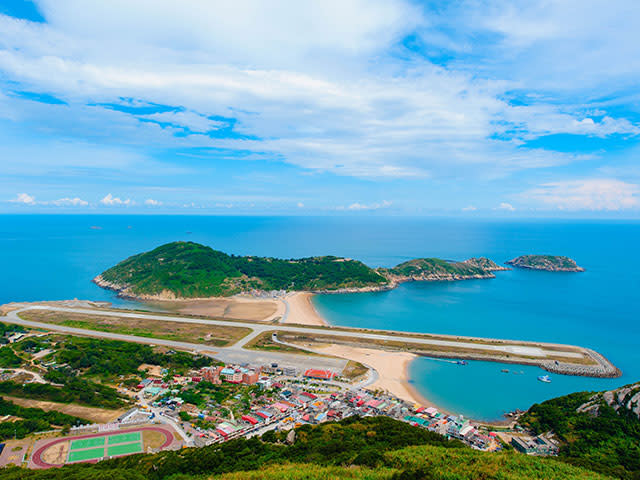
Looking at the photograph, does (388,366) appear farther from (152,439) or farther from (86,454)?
(86,454)

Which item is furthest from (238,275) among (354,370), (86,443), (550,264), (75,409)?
(550,264)

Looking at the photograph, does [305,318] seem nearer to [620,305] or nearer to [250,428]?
[250,428]

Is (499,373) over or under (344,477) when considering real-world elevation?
under

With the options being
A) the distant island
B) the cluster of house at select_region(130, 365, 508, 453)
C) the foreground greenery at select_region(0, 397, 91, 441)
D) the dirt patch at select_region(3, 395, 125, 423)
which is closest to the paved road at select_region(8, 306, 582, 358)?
the cluster of house at select_region(130, 365, 508, 453)

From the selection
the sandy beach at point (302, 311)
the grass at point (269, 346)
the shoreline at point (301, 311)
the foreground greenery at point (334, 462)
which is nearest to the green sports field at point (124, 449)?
the foreground greenery at point (334, 462)

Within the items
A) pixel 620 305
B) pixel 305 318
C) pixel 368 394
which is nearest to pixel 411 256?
pixel 620 305

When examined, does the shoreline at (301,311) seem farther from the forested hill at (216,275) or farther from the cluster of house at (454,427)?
the cluster of house at (454,427)

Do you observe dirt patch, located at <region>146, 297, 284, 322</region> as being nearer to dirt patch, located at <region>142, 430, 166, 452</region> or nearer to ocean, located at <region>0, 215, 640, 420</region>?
ocean, located at <region>0, 215, 640, 420</region>

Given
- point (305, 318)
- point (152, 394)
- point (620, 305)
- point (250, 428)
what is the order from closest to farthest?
point (250, 428), point (152, 394), point (305, 318), point (620, 305)
